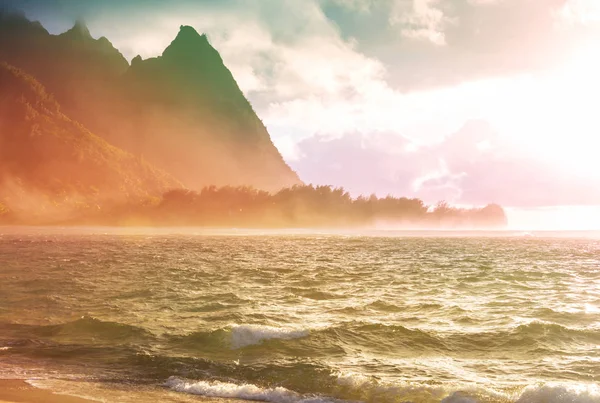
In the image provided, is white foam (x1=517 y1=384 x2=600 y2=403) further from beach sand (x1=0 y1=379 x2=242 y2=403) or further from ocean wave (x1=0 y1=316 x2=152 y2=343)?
ocean wave (x1=0 y1=316 x2=152 y2=343)

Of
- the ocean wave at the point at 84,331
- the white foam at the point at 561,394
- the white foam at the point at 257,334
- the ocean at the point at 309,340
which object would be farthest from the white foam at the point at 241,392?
the ocean wave at the point at 84,331

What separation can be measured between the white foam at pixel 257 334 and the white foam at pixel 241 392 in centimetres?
499

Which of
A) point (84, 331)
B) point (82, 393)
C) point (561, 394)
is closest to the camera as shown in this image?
point (82, 393)

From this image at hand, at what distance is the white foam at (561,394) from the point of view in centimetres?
1433

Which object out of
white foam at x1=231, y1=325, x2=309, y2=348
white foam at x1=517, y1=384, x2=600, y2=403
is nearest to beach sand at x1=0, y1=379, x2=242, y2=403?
white foam at x1=231, y1=325, x2=309, y2=348

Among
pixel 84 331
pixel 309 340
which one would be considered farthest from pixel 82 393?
pixel 309 340

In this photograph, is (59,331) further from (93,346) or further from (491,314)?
(491,314)

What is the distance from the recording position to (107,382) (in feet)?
49.3

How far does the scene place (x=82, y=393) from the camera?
45.0 ft

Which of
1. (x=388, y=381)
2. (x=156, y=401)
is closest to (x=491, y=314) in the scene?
(x=388, y=381)

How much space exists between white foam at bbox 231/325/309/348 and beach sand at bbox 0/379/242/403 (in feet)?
19.6

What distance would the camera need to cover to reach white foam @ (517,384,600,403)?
14328 mm

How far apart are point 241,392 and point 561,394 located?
9.02 metres

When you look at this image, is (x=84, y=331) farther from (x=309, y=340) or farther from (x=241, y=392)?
(x=241, y=392)
